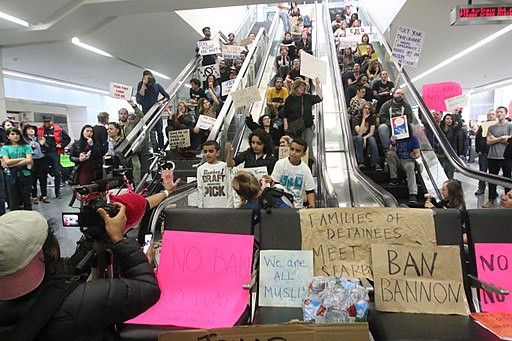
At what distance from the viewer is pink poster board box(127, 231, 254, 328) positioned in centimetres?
192

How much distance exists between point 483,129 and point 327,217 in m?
7.63

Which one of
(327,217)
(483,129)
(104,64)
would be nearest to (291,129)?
(327,217)

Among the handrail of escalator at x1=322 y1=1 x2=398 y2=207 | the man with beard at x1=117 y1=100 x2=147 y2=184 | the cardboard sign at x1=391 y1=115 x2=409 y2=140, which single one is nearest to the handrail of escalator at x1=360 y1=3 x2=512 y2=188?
the cardboard sign at x1=391 y1=115 x2=409 y2=140

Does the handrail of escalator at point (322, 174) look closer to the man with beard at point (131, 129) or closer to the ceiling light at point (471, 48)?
the man with beard at point (131, 129)

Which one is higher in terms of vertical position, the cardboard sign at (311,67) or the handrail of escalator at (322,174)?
the cardboard sign at (311,67)

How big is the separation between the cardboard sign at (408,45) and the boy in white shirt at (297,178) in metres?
3.24

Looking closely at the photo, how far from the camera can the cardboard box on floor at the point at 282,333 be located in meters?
1.27

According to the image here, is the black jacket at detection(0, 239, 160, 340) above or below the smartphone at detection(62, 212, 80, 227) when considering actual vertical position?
below

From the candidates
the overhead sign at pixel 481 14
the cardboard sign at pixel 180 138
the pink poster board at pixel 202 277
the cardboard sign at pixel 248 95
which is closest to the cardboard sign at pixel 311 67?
the cardboard sign at pixel 248 95

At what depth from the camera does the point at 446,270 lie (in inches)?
74.9

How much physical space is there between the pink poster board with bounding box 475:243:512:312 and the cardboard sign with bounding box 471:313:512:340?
75 mm

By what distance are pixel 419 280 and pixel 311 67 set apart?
12.9ft

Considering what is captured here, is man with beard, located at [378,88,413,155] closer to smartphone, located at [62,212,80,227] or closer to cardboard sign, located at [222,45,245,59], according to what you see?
cardboard sign, located at [222,45,245,59]

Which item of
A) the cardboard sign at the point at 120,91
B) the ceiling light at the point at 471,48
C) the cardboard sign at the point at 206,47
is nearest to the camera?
the cardboard sign at the point at 120,91
